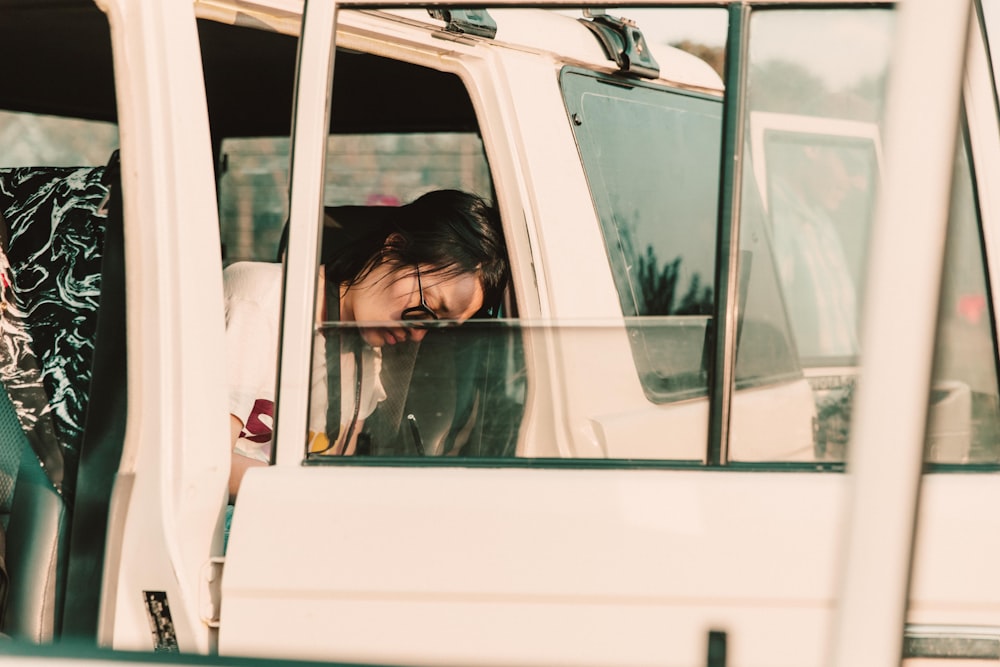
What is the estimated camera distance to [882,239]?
3.51 ft

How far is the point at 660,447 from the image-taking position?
1.57m

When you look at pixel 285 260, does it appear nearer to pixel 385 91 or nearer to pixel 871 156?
pixel 871 156

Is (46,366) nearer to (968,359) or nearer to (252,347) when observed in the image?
(252,347)

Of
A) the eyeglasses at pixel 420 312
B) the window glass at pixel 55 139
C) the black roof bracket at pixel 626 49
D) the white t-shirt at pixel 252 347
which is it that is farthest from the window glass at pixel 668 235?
the window glass at pixel 55 139

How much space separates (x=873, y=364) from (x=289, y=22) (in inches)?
57.3

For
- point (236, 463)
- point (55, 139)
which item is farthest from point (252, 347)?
point (55, 139)

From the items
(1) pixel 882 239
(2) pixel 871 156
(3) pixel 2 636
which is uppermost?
(2) pixel 871 156

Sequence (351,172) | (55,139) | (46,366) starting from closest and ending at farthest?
1. (46,366)
2. (351,172)
3. (55,139)

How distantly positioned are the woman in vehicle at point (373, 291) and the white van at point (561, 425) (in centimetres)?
7

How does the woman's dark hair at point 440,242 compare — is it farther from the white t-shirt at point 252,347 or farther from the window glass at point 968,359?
the window glass at point 968,359

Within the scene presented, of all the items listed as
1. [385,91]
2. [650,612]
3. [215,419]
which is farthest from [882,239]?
[385,91]

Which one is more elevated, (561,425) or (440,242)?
(440,242)

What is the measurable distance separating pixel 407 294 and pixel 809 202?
885 millimetres

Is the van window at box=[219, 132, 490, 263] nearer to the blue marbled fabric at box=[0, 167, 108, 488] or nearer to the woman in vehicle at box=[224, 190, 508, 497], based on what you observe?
the woman in vehicle at box=[224, 190, 508, 497]
